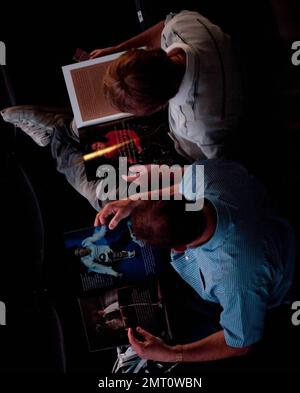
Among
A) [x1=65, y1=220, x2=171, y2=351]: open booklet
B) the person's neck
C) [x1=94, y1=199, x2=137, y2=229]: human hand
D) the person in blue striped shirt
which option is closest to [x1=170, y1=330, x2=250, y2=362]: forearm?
the person in blue striped shirt

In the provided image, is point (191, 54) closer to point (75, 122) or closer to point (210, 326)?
point (75, 122)

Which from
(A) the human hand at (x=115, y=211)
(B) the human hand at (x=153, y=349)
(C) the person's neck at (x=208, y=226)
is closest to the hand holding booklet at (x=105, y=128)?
(A) the human hand at (x=115, y=211)

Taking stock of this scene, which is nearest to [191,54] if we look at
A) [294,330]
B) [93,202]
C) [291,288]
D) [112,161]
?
[112,161]

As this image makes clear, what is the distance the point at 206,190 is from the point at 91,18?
1.01 metres

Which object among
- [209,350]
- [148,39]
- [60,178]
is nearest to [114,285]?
[209,350]

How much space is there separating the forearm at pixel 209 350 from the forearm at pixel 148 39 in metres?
1.11

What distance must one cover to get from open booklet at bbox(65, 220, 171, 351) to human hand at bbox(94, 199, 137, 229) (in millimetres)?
56

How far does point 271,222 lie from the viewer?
129 centimetres

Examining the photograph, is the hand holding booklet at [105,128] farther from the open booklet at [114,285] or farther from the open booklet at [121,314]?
the open booklet at [121,314]

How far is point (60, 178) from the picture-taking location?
1705 mm

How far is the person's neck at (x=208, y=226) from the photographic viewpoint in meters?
1.16

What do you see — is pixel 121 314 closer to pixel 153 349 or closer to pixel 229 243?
pixel 153 349

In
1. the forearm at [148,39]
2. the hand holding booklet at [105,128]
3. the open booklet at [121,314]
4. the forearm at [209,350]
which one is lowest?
the forearm at [209,350]

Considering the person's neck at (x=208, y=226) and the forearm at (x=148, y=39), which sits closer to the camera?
the person's neck at (x=208, y=226)
